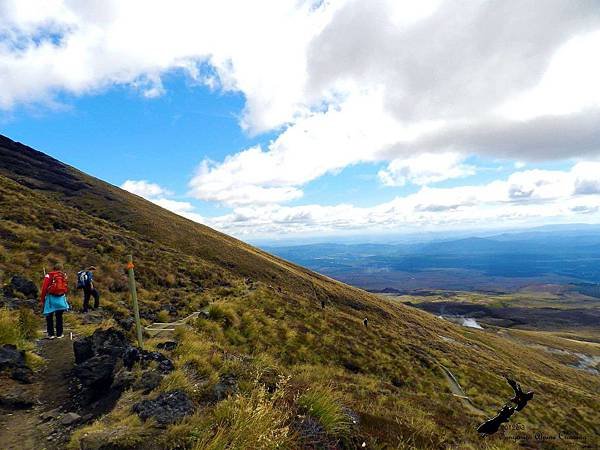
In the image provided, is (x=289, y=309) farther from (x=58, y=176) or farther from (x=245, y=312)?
(x=58, y=176)

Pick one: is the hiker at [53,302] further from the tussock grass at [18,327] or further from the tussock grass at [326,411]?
the tussock grass at [326,411]

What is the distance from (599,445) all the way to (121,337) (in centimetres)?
2828

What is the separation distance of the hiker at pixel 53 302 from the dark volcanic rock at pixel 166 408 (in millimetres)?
7465

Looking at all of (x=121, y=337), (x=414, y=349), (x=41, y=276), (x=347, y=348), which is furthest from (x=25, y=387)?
(x=414, y=349)

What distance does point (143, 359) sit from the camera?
902cm

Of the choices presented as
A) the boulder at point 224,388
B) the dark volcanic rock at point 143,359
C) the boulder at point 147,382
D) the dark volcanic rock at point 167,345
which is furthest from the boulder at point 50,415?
the dark volcanic rock at point 167,345

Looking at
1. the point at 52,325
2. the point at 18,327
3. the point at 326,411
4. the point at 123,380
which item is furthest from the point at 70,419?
the point at 52,325

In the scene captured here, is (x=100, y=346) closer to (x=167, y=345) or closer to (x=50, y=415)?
(x=167, y=345)

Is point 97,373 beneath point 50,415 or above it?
above

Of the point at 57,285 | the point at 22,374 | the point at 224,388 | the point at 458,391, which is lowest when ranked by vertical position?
the point at 458,391

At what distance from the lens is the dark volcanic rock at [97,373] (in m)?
8.40

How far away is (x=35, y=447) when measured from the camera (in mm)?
6160

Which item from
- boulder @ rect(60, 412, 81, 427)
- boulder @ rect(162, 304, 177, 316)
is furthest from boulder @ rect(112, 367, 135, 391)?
boulder @ rect(162, 304, 177, 316)

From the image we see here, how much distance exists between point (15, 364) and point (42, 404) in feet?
6.42
